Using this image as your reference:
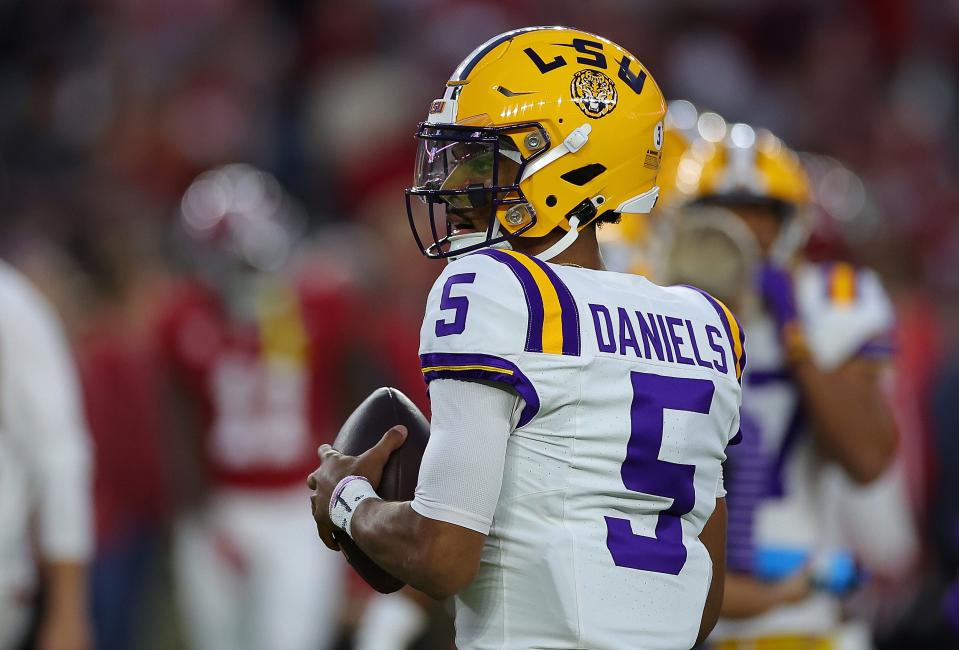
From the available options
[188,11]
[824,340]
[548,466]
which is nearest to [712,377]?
[548,466]

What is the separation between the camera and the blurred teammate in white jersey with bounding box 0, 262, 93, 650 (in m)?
4.04

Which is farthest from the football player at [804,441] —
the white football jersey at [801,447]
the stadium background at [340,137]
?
the stadium background at [340,137]

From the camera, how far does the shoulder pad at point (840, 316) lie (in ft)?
12.8

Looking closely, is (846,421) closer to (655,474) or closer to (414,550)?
(655,474)

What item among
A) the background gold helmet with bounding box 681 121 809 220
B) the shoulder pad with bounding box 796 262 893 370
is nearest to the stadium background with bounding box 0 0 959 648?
the background gold helmet with bounding box 681 121 809 220

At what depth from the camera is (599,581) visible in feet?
7.99

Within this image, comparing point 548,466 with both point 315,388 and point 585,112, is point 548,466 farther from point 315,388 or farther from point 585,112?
point 315,388

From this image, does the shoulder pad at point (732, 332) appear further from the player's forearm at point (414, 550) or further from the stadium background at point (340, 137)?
the stadium background at point (340, 137)

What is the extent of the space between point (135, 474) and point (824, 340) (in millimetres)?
4050

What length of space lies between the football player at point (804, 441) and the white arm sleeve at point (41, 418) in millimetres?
1720

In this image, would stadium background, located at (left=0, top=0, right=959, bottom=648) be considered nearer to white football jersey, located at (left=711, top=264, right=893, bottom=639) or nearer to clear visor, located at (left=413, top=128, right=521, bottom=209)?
white football jersey, located at (left=711, top=264, right=893, bottom=639)

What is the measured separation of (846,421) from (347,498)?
Answer: 66.1 inches

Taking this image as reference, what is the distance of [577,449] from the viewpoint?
95.7 inches

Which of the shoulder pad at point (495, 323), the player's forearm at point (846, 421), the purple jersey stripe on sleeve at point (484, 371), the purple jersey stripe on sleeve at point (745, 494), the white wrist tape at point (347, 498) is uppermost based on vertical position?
the shoulder pad at point (495, 323)
